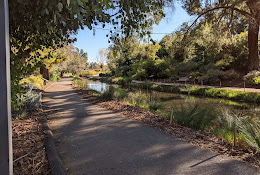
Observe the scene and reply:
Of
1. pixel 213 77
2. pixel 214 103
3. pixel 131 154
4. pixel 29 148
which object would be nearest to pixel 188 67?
pixel 213 77

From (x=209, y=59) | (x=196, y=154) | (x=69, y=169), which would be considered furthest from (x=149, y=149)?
(x=209, y=59)

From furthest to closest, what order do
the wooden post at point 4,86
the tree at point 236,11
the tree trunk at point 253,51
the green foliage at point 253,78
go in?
the tree trunk at point 253,51
the green foliage at point 253,78
the tree at point 236,11
the wooden post at point 4,86

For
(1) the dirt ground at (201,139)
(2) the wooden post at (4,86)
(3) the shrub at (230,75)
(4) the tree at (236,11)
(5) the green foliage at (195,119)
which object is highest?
(4) the tree at (236,11)

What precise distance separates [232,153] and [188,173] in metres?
1.33

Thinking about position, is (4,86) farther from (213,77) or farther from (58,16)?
(213,77)

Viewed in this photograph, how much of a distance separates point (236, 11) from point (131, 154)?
17.7 metres

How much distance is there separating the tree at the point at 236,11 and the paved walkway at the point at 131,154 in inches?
399

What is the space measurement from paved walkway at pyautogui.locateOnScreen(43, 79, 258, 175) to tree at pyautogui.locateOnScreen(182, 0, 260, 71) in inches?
399

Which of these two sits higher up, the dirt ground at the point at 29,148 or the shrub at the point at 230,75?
the shrub at the point at 230,75

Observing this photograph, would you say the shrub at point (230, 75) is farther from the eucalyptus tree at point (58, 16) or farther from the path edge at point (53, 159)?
the path edge at point (53, 159)

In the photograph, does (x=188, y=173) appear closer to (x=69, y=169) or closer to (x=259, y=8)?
(x=69, y=169)

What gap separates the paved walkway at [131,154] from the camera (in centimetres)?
302

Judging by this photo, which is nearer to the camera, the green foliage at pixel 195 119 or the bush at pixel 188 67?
the green foliage at pixel 195 119

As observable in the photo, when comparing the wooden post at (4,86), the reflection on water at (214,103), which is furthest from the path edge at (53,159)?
the reflection on water at (214,103)
